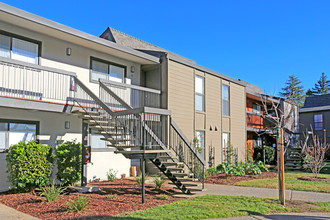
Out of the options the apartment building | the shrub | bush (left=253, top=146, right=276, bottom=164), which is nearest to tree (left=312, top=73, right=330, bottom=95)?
bush (left=253, top=146, right=276, bottom=164)

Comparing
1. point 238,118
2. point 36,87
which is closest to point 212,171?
point 238,118

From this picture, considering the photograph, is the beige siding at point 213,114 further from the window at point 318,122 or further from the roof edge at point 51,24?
the window at point 318,122

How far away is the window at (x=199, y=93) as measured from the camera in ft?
49.8

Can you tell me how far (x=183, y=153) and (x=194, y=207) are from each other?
263 inches

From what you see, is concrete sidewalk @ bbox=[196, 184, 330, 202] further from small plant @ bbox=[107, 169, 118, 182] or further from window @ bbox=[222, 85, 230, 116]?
window @ bbox=[222, 85, 230, 116]

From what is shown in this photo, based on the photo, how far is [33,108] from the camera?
29.1 feet

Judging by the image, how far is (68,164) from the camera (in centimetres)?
953

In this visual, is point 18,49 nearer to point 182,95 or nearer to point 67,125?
point 67,125

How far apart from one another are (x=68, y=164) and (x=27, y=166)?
4.20ft

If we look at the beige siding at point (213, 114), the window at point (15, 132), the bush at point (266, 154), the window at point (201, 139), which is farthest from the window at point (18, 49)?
the bush at point (266, 154)

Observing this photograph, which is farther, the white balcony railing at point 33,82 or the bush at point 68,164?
the bush at point 68,164

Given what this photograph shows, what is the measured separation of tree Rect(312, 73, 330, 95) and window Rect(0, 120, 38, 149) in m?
67.5

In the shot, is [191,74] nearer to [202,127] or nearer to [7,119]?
[202,127]

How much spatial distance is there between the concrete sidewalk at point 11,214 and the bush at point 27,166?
4.49 ft
